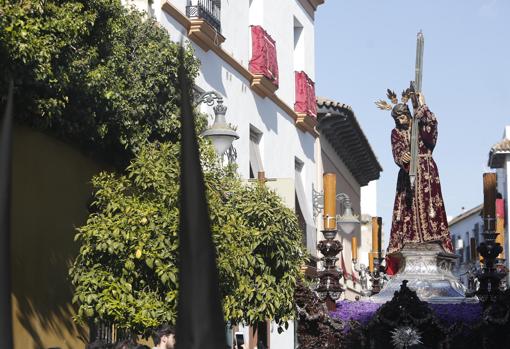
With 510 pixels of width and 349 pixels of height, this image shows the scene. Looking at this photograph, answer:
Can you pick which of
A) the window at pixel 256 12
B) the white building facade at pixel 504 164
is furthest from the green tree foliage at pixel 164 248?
the white building facade at pixel 504 164

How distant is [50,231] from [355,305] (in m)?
4.70

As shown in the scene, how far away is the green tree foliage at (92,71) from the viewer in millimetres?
10992

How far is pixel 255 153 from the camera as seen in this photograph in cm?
2225

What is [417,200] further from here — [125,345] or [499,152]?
[499,152]

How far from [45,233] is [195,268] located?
413 inches

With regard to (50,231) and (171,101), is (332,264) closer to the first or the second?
(50,231)

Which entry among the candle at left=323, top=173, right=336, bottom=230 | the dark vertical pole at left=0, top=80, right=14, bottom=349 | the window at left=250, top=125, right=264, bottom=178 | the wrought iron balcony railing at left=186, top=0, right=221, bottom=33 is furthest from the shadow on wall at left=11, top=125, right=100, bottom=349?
the dark vertical pole at left=0, top=80, right=14, bottom=349

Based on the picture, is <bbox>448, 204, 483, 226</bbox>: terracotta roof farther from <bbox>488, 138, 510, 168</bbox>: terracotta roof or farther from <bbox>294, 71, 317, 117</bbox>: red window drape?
<bbox>294, 71, 317, 117</bbox>: red window drape

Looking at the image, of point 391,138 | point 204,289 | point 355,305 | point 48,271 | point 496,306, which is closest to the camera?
→ point 204,289

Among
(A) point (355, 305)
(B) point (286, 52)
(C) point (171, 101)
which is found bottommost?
(A) point (355, 305)

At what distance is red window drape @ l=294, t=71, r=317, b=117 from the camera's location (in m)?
25.7

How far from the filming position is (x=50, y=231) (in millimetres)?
13055

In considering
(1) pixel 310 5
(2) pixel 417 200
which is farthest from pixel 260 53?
(2) pixel 417 200

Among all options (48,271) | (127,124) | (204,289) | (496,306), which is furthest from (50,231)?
(204,289)
